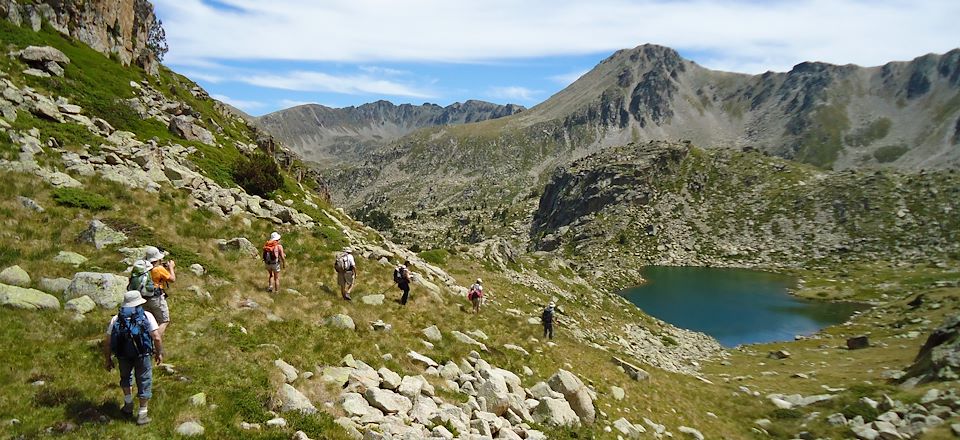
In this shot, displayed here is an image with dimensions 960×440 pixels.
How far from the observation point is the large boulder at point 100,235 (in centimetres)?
1785

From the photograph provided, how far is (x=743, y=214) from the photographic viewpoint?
16275cm

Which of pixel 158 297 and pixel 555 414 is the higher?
pixel 158 297

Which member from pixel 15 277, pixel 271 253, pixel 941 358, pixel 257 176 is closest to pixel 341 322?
pixel 271 253

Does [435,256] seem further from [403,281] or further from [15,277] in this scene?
[15,277]

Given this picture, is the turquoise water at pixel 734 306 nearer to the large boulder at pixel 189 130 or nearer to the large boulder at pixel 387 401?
the large boulder at pixel 387 401

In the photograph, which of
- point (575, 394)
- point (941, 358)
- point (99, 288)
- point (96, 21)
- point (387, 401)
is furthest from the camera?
point (96, 21)

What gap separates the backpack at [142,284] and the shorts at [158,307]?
255mm

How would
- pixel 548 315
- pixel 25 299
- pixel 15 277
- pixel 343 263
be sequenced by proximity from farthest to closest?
pixel 548 315
pixel 343 263
pixel 15 277
pixel 25 299

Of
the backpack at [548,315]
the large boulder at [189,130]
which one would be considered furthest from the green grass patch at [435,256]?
the large boulder at [189,130]

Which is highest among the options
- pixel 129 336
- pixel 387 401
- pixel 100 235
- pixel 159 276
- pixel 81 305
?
pixel 100 235

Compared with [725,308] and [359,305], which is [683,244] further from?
[359,305]

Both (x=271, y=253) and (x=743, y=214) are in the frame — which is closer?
(x=271, y=253)

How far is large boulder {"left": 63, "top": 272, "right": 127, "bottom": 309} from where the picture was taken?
14.3m

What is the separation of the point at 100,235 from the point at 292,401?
12.1m
